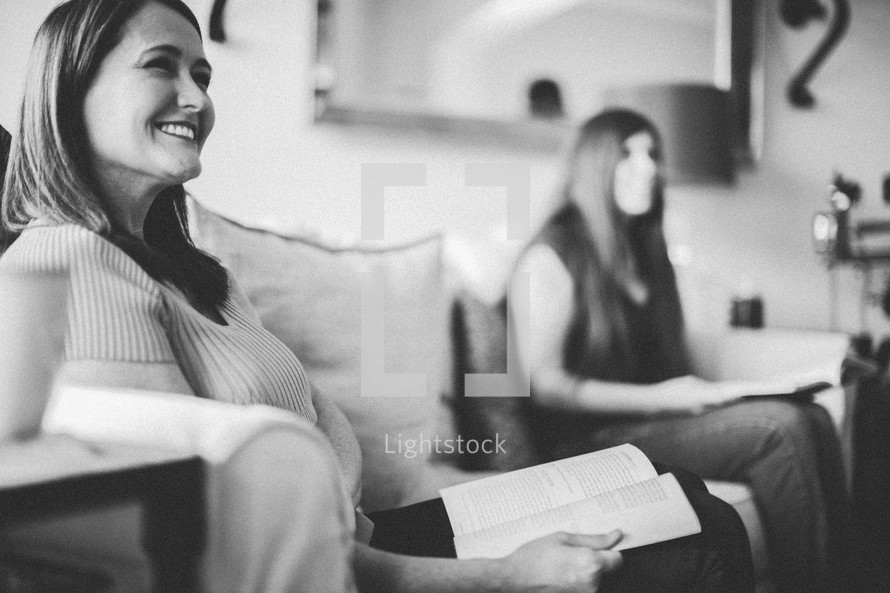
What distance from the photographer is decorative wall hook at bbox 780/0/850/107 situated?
2.17m

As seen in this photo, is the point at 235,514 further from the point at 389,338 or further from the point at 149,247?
the point at 389,338

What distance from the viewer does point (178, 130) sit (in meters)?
0.64

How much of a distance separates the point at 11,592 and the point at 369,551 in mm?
307

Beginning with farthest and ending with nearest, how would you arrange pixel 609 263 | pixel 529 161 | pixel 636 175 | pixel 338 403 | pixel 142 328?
pixel 529 161 < pixel 636 175 < pixel 609 263 < pixel 338 403 < pixel 142 328

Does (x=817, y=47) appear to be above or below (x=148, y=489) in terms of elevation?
above

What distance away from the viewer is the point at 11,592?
373 millimetres

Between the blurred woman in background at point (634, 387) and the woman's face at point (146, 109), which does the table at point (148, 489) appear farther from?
the blurred woman in background at point (634, 387)

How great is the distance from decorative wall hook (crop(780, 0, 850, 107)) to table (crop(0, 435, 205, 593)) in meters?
2.34

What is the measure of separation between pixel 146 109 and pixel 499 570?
20.3 inches

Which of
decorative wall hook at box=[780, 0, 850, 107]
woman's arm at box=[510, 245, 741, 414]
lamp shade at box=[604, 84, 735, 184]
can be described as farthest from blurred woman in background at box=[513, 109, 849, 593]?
decorative wall hook at box=[780, 0, 850, 107]

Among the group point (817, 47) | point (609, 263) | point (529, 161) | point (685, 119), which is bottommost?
point (609, 263)

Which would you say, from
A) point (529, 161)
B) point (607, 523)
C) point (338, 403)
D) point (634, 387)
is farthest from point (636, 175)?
point (607, 523)

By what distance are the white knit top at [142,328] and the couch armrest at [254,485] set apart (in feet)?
0.25

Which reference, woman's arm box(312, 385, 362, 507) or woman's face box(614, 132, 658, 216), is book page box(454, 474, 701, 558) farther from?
woman's face box(614, 132, 658, 216)
